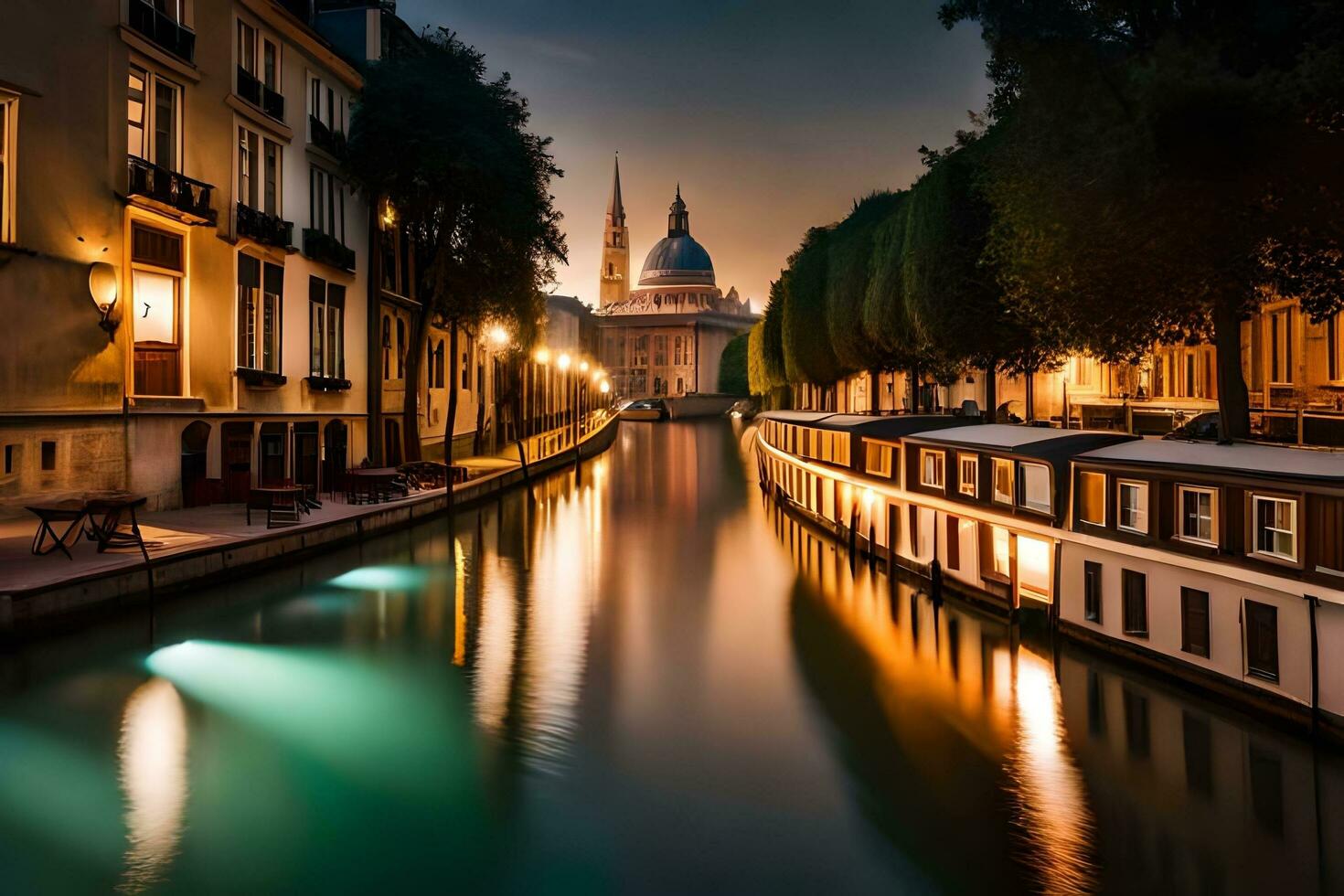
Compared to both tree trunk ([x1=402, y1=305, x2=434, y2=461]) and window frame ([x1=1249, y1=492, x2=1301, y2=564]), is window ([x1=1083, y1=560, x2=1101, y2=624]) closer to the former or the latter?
window frame ([x1=1249, y1=492, x2=1301, y2=564])

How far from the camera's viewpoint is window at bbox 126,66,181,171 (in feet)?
79.7

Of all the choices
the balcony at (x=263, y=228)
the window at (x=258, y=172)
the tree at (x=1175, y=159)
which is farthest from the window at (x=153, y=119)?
the tree at (x=1175, y=159)

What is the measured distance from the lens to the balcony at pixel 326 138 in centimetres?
3369

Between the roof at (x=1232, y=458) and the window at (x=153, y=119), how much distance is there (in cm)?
2074


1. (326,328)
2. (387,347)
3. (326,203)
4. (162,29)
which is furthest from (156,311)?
(387,347)

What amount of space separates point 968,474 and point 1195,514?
22.2 feet

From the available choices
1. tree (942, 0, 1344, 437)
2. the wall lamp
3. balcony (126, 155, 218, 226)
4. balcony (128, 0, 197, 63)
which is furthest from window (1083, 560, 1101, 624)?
balcony (128, 0, 197, 63)

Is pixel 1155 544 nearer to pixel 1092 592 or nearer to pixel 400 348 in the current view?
pixel 1092 592

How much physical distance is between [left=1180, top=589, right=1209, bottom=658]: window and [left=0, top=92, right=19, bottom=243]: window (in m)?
20.8

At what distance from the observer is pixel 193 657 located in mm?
16438

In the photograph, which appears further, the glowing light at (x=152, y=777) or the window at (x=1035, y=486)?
the window at (x=1035, y=486)

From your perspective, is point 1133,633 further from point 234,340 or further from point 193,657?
point 234,340

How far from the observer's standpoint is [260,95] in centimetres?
2983

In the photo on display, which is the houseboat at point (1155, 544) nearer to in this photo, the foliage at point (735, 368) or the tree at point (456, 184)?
the tree at point (456, 184)
